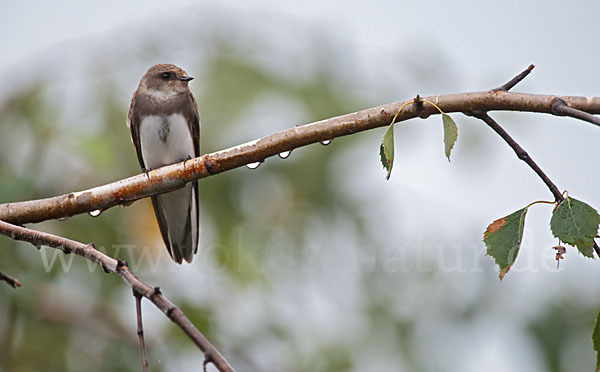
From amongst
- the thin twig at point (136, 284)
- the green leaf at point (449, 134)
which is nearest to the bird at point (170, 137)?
the thin twig at point (136, 284)

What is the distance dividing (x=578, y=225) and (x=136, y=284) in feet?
4.51

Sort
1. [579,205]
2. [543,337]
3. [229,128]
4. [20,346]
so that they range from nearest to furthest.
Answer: [579,205], [20,346], [543,337], [229,128]

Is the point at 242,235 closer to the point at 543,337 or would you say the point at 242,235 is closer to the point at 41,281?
the point at 41,281

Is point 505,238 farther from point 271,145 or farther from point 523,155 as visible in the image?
point 271,145

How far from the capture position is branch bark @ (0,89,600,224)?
8.36 feet

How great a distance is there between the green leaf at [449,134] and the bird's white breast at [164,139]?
3.51 m

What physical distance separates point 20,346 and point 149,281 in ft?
5.16

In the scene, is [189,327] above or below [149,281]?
below

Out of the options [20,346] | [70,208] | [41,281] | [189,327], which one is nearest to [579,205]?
[189,327]

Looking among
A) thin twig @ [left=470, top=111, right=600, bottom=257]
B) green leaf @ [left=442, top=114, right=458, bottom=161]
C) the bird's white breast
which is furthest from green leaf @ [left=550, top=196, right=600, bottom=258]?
the bird's white breast

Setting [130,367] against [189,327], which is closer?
[189,327]

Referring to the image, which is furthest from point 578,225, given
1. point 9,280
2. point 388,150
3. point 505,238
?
point 9,280

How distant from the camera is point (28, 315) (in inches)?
276

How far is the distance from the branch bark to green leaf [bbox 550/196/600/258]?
0.32m
